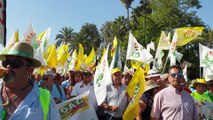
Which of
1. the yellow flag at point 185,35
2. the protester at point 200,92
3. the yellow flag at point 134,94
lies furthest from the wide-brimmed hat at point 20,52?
the yellow flag at point 185,35

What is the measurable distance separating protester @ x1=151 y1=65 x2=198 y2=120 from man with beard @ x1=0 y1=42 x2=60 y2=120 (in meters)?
2.29

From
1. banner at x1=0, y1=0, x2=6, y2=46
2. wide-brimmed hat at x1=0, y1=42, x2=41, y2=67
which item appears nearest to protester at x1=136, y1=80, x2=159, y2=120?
banner at x1=0, y1=0, x2=6, y2=46

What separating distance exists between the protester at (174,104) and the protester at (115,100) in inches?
70.6

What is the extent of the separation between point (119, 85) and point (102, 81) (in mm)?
413

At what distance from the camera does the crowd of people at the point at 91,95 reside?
2723 millimetres

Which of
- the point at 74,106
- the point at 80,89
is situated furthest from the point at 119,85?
the point at 74,106

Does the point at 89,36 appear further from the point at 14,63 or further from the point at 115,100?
the point at 14,63

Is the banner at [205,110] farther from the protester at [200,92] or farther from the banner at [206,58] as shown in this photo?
the banner at [206,58]

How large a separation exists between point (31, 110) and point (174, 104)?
8.47ft

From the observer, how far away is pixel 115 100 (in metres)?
6.73

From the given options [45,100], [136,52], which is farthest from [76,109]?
[136,52]

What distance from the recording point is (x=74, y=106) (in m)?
5.31

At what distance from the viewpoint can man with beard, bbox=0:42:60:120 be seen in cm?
267

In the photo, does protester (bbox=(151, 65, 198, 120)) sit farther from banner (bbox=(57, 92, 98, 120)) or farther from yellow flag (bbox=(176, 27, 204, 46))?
yellow flag (bbox=(176, 27, 204, 46))
